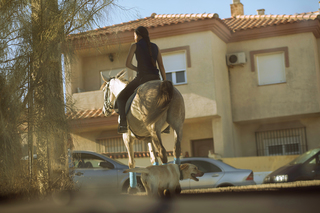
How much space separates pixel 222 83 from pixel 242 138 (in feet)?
11.4

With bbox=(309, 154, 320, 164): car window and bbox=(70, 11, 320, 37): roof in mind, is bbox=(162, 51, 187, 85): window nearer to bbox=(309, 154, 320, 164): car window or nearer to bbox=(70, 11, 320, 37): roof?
bbox=(70, 11, 320, 37): roof

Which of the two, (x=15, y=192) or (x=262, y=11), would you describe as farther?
(x=262, y=11)

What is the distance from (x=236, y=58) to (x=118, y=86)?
47.5ft

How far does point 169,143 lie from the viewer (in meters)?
19.9

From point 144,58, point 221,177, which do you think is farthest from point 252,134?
point 144,58

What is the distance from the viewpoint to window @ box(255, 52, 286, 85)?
2056cm

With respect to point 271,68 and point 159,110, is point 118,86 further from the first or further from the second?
point 271,68

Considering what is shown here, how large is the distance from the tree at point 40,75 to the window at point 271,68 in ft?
48.0

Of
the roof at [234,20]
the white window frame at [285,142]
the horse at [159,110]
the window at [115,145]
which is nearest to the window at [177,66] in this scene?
the roof at [234,20]

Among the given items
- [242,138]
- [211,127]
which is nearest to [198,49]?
[211,127]

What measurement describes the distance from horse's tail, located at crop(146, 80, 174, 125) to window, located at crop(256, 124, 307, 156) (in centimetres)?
1665

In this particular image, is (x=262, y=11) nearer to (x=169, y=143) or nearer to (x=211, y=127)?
(x=211, y=127)

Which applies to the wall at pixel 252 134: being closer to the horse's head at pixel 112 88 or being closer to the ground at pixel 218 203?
the horse's head at pixel 112 88

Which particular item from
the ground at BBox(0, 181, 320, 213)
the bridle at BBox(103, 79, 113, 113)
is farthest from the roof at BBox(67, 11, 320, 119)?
the ground at BBox(0, 181, 320, 213)
